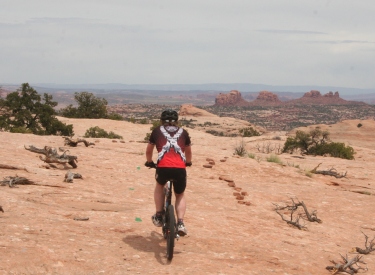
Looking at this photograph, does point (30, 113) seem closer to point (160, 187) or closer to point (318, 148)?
point (318, 148)

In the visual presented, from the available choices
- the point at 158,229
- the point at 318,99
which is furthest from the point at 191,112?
the point at 318,99

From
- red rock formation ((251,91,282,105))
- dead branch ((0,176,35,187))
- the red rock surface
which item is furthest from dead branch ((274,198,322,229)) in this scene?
red rock formation ((251,91,282,105))

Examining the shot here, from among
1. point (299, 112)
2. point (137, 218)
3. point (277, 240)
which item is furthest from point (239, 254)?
point (299, 112)

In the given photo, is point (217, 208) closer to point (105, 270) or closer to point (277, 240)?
point (277, 240)

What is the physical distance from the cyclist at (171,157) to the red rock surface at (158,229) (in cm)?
74

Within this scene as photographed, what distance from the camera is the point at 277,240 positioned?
8055 millimetres

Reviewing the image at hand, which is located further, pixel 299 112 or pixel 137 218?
pixel 299 112

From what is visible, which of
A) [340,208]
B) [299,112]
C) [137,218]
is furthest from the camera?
[299,112]

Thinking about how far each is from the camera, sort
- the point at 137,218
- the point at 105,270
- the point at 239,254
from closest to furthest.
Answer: the point at 105,270, the point at 239,254, the point at 137,218

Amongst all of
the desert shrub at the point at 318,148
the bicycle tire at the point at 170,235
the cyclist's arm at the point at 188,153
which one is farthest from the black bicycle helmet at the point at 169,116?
the desert shrub at the point at 318,148

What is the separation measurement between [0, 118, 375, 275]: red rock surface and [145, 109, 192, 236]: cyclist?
745 millimetres

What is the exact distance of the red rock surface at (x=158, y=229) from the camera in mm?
5902

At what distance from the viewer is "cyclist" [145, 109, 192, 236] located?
621cm

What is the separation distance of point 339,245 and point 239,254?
266 centimetres
